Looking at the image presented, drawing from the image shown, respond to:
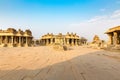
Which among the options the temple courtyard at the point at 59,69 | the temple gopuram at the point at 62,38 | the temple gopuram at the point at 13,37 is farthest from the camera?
the temple gopuram at the point at 62,38

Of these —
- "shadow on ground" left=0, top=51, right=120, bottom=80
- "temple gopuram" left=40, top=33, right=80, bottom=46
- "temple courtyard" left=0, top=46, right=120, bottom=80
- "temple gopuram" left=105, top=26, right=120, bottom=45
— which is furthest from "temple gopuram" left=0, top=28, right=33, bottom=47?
"shadow on ground" left=0, top=51, right=120, bottom=80

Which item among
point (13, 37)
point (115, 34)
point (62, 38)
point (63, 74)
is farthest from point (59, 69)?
point (62, 38)

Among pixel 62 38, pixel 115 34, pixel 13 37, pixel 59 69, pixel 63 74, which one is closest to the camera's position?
pixel 63 74

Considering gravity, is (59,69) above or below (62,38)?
below

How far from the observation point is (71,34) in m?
53.9

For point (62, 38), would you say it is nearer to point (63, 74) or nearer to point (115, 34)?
point (115, 34)

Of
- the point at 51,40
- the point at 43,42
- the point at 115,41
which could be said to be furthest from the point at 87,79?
the point at 43,42

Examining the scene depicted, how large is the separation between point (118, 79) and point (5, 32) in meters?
40.2

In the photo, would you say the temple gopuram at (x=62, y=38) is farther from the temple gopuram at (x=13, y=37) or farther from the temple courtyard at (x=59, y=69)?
the temple courtyard at (x=59, y=69)

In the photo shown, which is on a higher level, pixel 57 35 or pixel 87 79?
pixel 57 35

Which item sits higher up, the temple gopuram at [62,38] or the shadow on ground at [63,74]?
the temple gopuram at [62,38]

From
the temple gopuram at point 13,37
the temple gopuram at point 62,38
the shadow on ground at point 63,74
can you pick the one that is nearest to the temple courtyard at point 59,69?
the shadow on ground at point 63,74

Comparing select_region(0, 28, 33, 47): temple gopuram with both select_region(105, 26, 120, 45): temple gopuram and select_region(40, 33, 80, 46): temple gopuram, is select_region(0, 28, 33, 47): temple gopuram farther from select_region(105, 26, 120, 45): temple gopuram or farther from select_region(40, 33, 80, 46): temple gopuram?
select_region(105, 26, 120, 45): temple gopuram

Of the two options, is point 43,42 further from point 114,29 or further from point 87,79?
point 87,79
